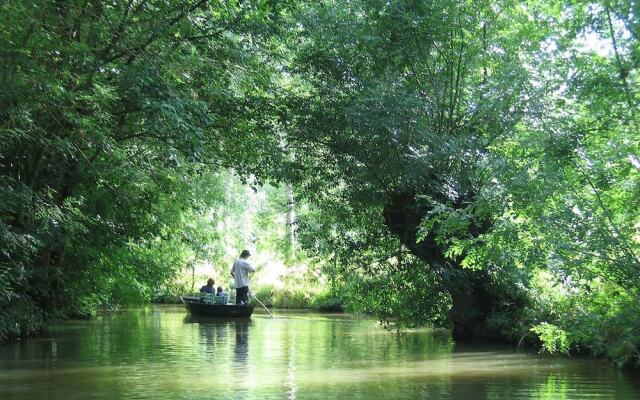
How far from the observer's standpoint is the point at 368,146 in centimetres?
1510

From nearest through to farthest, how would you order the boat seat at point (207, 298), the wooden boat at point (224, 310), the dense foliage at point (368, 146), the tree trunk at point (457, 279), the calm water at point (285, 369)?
the calm water at point (285, 369) → the dense foliage at point (368, 146) → the tree trunk at point (457, 279) → the wooden boat at point (224, 310) → the boat seat at point (207, 298)

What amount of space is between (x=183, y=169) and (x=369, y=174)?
4508mm

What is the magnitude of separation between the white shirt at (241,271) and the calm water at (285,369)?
17.4 feet

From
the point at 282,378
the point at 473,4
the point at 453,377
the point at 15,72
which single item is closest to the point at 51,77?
the point at 15,72

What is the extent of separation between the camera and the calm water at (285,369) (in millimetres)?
8797

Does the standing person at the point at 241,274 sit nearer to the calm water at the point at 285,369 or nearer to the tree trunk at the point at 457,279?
the calm water at the point at 285,369

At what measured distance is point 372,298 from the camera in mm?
16531

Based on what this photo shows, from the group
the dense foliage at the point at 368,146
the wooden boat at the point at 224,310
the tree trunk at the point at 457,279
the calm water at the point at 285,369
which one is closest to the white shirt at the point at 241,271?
the wooden boat at the point at 224,310

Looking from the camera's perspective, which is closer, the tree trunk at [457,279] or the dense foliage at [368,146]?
the dense foliage at [368,146]

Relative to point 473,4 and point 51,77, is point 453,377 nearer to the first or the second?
point 51,77

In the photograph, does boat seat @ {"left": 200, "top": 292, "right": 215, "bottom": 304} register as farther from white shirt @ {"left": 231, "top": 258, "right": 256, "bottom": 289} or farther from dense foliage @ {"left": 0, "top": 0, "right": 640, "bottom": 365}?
dense foliage @ {"left": 0, "top": 0, "right": 640, "bottom": 365}

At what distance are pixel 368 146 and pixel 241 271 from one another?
9.04 metres

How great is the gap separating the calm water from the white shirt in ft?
17.4

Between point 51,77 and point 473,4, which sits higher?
point 473,4
